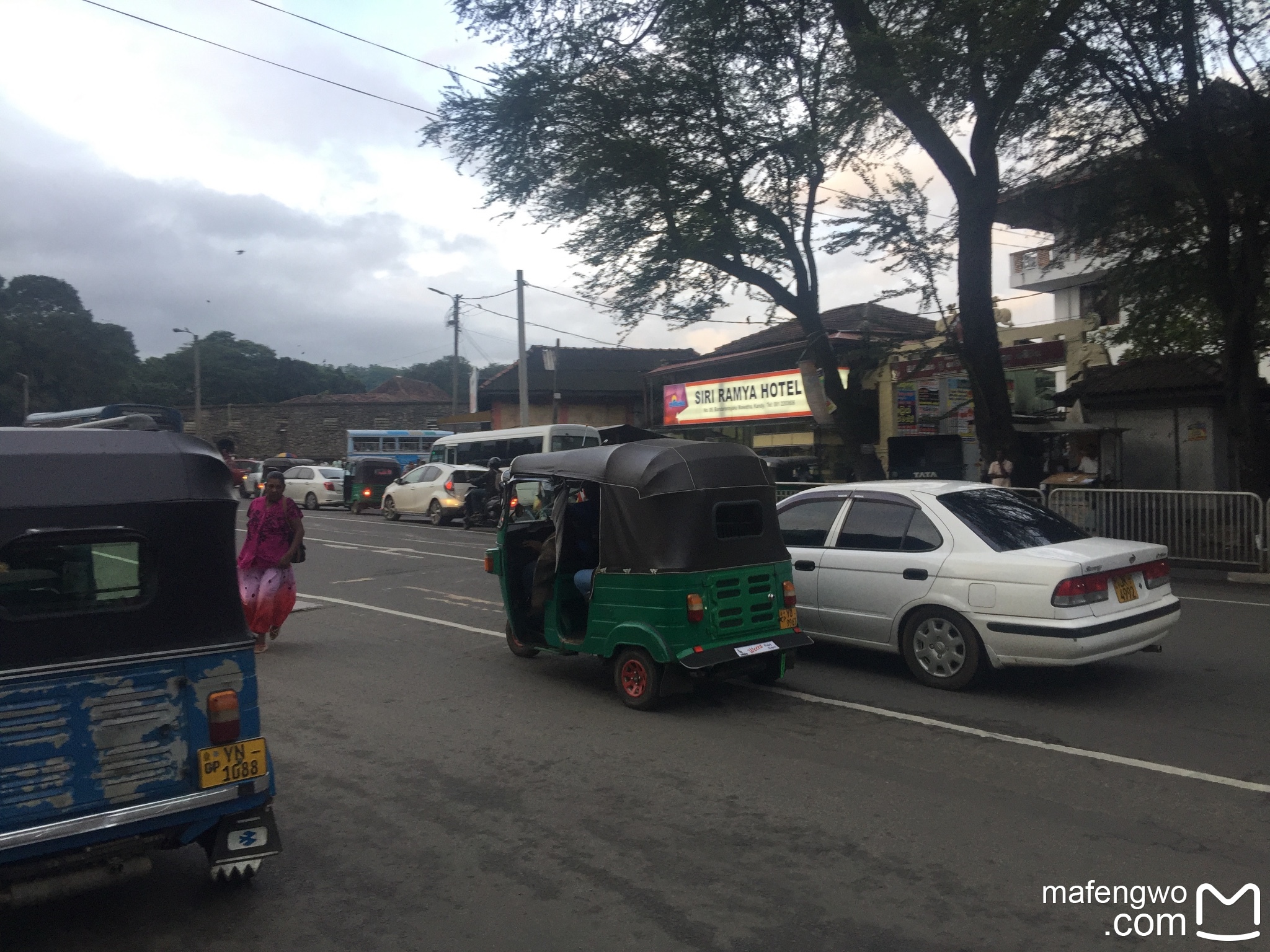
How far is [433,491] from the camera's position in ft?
86.2

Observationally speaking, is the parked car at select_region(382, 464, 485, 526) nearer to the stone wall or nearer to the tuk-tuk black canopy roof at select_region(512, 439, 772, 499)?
the tuk-tuk black canopy roof at select_region(512, 439, 772, 499)

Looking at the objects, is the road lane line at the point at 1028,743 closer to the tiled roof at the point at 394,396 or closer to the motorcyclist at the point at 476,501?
the motorcyclist at the point at 476,501

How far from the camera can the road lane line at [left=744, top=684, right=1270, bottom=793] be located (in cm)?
535

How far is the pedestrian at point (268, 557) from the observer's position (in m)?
9.28

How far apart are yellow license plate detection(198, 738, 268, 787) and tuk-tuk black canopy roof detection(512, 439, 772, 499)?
351cm

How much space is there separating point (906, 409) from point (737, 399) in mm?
5195

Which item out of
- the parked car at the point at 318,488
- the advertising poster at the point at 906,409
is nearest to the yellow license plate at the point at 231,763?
the advertising poster at the point at 906,409

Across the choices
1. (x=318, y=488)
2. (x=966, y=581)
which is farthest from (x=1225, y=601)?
(x=318, y=488)

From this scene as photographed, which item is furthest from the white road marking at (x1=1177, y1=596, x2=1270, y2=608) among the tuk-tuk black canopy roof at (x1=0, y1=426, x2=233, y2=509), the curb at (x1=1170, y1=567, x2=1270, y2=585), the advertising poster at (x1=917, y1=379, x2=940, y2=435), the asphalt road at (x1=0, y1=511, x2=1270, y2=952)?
the advertising poster at (x1=917, y1=379, x2=940, y2=435)

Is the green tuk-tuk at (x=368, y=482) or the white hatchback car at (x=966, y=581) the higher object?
the green tuk-tuk at (x=368, y=482)

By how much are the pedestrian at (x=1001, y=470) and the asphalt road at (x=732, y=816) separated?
7782 mm

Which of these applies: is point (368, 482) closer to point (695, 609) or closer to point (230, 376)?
point (695, 609)

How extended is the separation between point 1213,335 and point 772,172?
10175 mm

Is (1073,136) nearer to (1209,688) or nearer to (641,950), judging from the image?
Answer: (1209,688)
